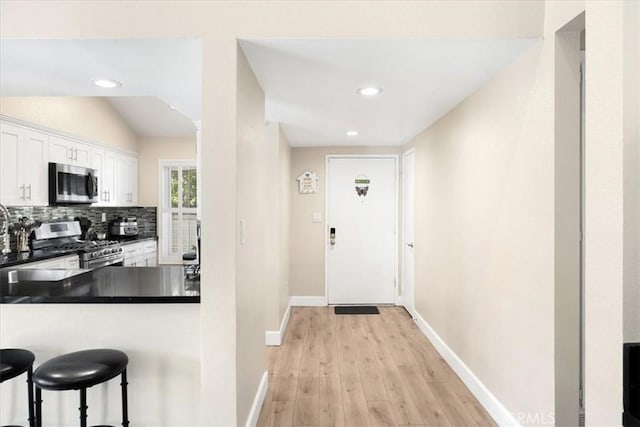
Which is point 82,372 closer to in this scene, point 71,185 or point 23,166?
point 23,166

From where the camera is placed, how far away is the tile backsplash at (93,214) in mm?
3910

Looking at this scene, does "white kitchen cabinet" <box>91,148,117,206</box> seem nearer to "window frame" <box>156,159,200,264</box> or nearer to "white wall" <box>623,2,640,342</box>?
Answer: "window frame" <box>156,159,200,264</box>

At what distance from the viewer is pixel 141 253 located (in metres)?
5.42

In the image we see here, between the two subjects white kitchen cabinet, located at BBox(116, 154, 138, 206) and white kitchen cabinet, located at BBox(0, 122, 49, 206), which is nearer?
white kitchen cabinet, located at BBox(0, 122, 49, 206)

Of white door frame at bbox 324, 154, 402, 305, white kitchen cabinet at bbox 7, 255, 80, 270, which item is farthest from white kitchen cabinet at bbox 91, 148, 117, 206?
white door frame at bbox 324, 154, 402, 305

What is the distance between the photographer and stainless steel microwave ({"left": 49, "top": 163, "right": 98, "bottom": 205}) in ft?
12.9

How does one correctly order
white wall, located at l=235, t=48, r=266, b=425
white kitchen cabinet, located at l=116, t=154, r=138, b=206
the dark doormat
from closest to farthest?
white wall, located at l=235, t=48, r=266, b=425, the dark doormat, white kitchen cabinet, located at l=116, t=154, r=138, b=206

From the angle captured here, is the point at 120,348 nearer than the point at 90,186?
Yes

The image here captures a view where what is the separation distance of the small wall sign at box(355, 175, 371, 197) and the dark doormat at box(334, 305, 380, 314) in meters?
1.50

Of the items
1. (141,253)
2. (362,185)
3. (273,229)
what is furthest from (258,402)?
(141,253)

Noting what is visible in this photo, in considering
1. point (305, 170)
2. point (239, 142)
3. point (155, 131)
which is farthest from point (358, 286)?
point (155, 131)

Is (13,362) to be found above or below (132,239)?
below

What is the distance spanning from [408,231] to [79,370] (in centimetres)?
364

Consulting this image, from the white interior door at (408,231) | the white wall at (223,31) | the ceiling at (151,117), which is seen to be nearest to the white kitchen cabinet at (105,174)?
the ceiling at (151,117)
